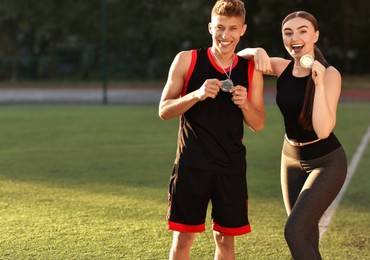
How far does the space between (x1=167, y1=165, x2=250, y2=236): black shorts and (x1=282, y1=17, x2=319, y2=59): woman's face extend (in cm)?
82

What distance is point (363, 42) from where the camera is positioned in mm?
39500

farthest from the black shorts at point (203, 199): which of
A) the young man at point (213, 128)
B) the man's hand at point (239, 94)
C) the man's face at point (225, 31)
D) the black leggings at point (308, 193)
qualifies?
the man's face at point (225, 31)

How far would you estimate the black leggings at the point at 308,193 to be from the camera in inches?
169

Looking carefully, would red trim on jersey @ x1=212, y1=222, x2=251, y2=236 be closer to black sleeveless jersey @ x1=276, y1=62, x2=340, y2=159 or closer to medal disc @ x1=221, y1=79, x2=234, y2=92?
black sleeveless jersey @ x1=276, y1=62, x2=340, y2=159

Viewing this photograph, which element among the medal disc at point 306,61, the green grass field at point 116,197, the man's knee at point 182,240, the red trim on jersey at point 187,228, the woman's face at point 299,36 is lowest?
the green grass field at point 116,197

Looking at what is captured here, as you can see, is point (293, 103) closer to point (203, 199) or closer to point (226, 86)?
point (226, 86)

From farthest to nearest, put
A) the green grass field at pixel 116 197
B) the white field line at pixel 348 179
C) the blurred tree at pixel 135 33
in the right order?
the blurred tree at pixel 135 33
the white field line at pixel 348 179
the green grass field at pixel 116 197

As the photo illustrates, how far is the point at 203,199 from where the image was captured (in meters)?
4.41

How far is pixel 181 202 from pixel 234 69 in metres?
0.83

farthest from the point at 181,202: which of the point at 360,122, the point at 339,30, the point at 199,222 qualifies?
the point at 339,30

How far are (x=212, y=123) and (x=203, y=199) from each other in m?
0.45

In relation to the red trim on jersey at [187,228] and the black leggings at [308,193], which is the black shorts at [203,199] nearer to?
the red trim on jersey at [187,228]

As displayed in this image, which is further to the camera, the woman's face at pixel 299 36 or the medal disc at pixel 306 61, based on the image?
the woman's face at pixel 299 36

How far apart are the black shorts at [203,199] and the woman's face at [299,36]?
816mm
